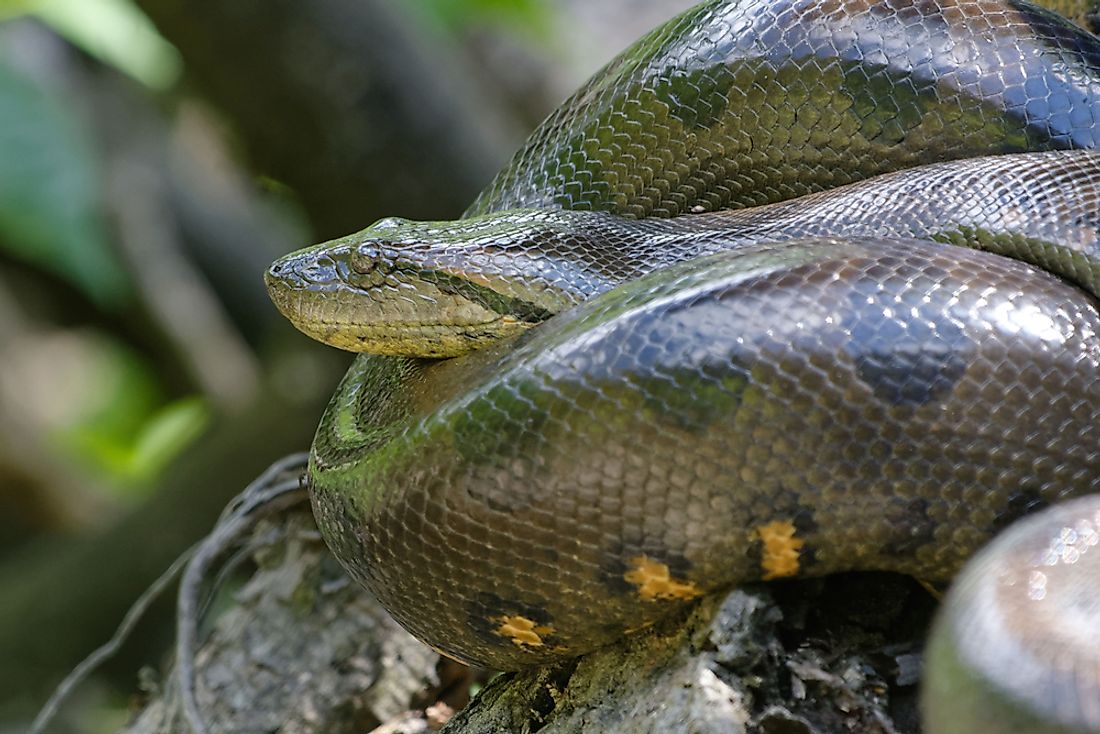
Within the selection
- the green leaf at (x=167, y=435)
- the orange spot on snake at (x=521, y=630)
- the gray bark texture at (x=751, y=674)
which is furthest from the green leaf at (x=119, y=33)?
the orange spot on snake at (x=521, y=630)

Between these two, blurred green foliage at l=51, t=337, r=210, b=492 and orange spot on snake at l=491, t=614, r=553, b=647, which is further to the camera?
blurred green foliage at l=51, t=337, r=210, b=492

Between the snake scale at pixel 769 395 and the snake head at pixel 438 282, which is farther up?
the snake head at pixel 438 282

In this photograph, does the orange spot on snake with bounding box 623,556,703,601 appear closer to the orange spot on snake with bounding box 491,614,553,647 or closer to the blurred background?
the orange spot on snake with bounding box 491,614,553,647

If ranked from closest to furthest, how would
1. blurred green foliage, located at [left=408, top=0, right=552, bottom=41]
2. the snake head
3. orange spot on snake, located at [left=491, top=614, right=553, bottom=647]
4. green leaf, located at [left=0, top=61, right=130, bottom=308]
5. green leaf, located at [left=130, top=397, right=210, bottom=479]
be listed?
orange spot on snake, located at [left=491, top=614, right=553, bottom=647]
the snake head
blurred green foliage, located at [left=408, top=0, right=552, bottom=41]
green leaf, located at [left=0, top=61, right=130, bottom=308]
green leaf, located at [left=130, top=397, right=210, bottom=479]

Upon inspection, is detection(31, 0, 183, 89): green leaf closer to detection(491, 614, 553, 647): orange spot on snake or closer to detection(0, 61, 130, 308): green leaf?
detection(0, 61, 130, 308): green leaf

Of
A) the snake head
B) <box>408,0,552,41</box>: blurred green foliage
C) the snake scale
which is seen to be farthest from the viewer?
<box>408,0,552,41</box>: blurred green foliage

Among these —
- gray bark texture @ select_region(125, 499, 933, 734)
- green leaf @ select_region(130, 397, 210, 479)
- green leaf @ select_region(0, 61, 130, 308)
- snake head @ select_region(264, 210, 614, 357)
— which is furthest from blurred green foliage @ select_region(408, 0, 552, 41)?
gray bark texture @ select_region(125, 499, 933, 734)

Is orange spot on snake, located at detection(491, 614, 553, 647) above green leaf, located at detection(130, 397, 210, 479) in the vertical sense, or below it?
above

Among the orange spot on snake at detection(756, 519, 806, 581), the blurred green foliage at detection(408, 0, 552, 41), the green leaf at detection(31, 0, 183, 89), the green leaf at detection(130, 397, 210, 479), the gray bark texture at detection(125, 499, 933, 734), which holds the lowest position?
the green leaf at detection(130, 397, 210, 479)

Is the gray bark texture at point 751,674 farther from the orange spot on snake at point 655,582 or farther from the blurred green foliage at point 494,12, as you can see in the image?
the blurred green foliage at point 494,12
